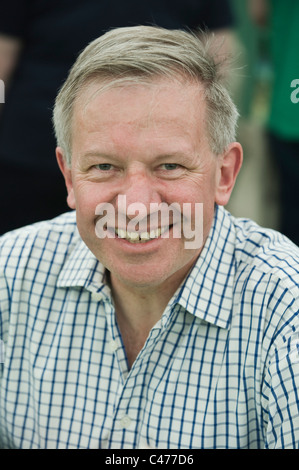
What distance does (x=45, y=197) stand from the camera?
2.69 metres

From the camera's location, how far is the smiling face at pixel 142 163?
Answer: 1.62 meters

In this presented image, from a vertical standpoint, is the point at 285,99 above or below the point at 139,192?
above

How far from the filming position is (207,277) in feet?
6.02

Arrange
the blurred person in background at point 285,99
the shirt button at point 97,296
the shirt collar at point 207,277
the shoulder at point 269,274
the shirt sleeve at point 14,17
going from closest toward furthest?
1. the shoulder at point 269,274
2. the shirt collar at point 207,277
3. the shirt button at point 97,296
4. the shirt sleeve at point 14,17
5. the blurred person in background at point 285,99

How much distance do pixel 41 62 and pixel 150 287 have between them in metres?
1.11

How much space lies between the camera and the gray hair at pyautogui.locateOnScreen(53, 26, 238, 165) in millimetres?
1637

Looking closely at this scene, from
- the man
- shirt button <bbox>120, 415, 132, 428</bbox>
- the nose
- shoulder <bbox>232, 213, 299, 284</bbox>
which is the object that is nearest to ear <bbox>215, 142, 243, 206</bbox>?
the man

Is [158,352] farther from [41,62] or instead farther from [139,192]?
[41,62]

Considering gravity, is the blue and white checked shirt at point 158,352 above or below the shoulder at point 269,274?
below

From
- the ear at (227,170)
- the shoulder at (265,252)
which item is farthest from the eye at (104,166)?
the shoulder at (265,252)

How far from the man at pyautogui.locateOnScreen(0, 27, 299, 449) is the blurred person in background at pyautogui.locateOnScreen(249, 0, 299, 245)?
0.98 meters
